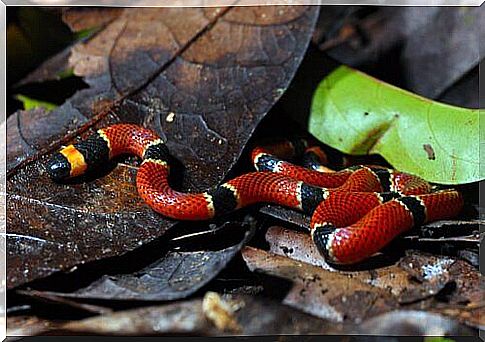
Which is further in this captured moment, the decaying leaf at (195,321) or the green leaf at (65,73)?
the green leaf at (65,73)

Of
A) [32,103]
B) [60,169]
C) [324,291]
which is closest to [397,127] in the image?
[324,291]

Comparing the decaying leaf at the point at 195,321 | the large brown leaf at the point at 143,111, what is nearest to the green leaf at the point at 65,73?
the large brown leaf at the point at 143,111

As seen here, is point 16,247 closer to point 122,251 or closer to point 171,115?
point 122,251

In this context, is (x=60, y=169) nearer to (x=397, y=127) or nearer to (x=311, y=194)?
(x=311, y=194)

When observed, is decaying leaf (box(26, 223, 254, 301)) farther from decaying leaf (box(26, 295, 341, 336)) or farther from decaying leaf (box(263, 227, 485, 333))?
decaying leaf (box(263, 227, 485, 333))

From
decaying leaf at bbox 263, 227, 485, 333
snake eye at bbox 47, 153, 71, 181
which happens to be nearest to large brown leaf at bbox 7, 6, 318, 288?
snake eye at bbox 47, 153, 71, 181

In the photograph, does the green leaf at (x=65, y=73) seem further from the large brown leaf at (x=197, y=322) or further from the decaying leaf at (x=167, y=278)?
the large brown leaf at (x=197, y=322)
